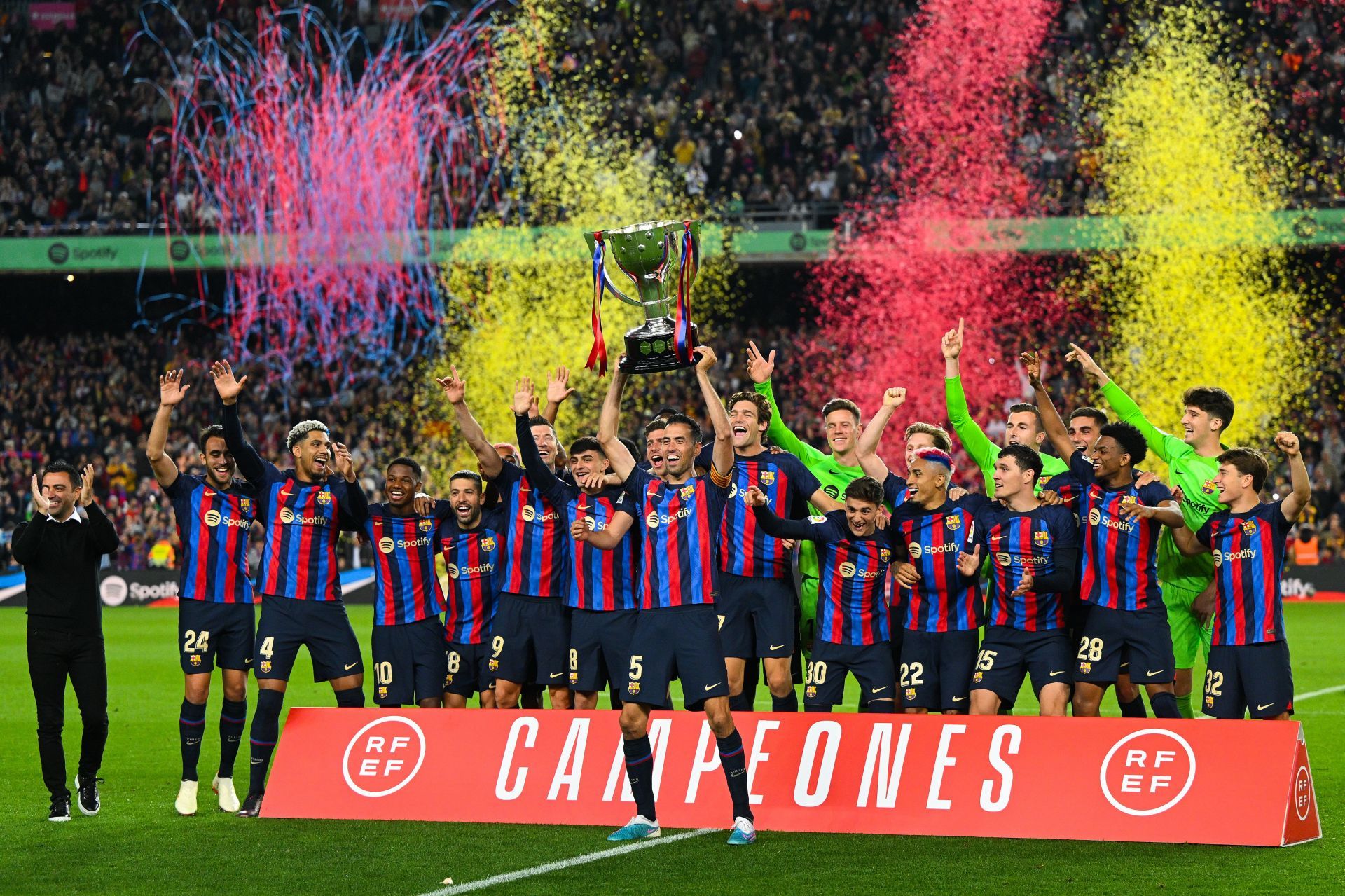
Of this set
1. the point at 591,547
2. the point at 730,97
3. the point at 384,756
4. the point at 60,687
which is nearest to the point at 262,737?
the point at 384,756

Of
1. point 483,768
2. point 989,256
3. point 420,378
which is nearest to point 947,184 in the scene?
point 989,256

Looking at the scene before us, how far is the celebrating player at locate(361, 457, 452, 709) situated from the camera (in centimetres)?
967

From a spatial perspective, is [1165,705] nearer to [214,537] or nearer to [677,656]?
[677,656]

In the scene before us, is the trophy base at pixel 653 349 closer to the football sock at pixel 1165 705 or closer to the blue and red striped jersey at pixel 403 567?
the blue and red striped jersey at pixel 403 567

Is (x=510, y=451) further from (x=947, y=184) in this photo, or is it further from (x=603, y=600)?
(x=947, y=184)

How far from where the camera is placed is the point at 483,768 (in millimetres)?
8836

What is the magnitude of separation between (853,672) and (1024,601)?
3.42 feet

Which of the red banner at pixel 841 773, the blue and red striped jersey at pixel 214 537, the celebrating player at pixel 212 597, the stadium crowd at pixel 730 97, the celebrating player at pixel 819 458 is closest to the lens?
the red banner at pixel 841 773

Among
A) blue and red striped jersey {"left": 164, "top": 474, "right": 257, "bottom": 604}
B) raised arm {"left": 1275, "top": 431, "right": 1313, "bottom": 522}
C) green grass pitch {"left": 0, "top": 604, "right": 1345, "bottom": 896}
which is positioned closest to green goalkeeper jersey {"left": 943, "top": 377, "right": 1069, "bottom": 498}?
raised arm {"left": 1275, "top": 431, "right": 1313, "bottom": 522}

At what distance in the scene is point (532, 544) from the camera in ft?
31.8

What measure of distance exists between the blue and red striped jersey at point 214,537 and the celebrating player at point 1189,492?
4754 millimetres

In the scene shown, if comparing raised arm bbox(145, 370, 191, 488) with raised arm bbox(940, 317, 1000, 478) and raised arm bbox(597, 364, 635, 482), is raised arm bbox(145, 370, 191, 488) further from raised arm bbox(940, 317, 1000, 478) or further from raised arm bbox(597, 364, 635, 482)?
raised arm bbox(940, 317, 1000, 478)

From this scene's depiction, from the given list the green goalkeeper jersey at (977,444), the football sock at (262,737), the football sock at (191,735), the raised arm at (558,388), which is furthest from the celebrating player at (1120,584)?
the football sock at (191,735)

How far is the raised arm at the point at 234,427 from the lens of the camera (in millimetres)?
9031
